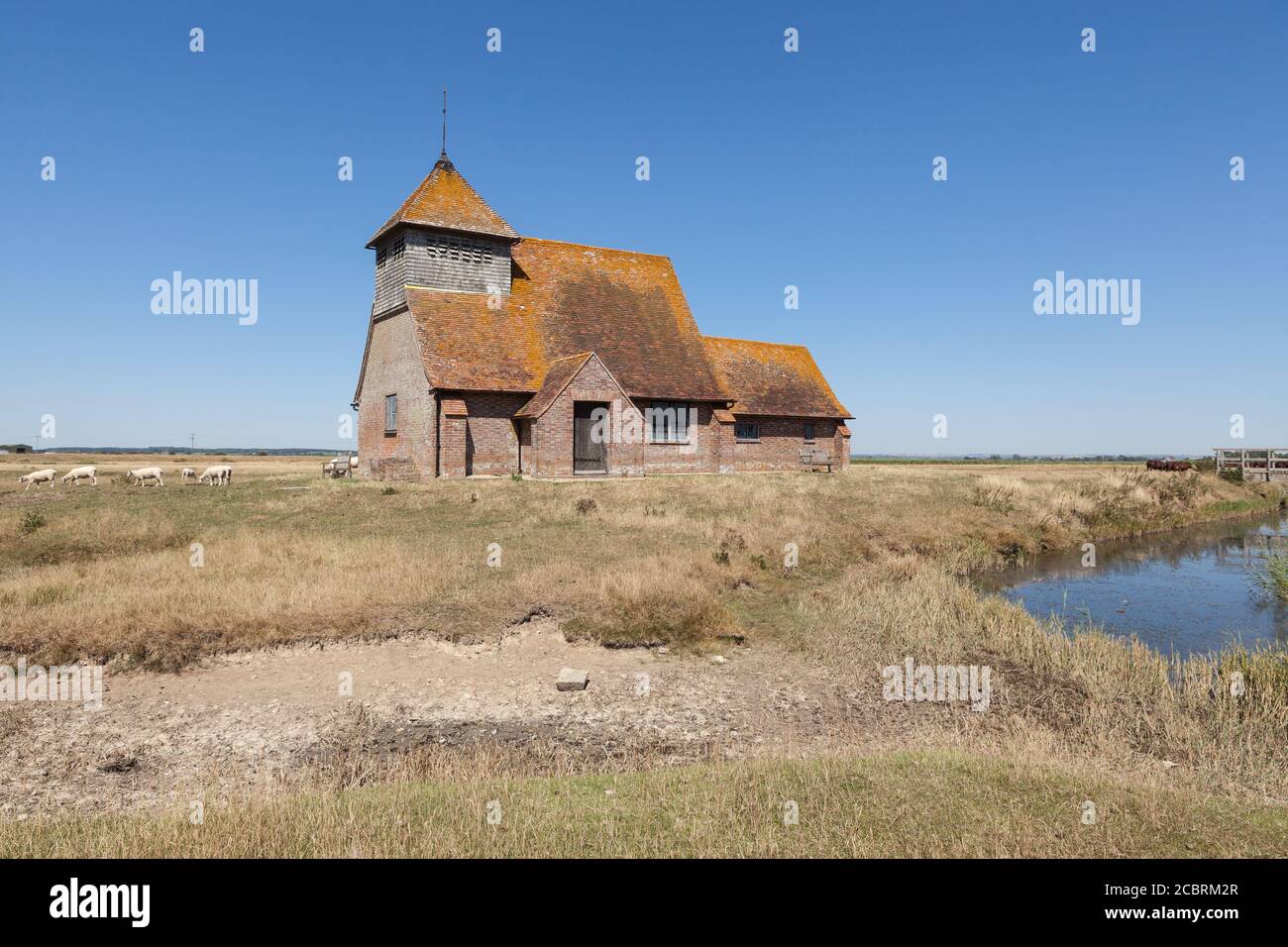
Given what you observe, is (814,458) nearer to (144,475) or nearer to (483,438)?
(483,438)

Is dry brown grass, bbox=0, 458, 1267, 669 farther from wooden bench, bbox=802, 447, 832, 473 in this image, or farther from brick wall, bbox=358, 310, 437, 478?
wooden bench, bbox=802, 447, 832, 473

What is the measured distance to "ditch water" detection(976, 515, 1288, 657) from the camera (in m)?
14.1

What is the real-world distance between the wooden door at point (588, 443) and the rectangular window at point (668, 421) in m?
3.69

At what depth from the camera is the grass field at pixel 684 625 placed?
204 inches

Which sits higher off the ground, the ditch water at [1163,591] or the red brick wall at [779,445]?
the red brick wall at [779,445]

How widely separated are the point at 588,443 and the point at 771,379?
14646 mm

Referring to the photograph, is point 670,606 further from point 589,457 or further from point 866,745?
point 589,457

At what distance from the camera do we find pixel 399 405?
1208 inches

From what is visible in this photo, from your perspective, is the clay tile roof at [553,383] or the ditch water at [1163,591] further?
the clay tile roof at [553,383]

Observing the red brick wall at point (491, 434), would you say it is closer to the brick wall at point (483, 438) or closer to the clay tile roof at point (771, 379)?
the brick wall at point (483, 438)

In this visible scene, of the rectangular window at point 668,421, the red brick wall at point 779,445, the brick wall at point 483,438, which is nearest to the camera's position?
the brick wall at point 483,438
